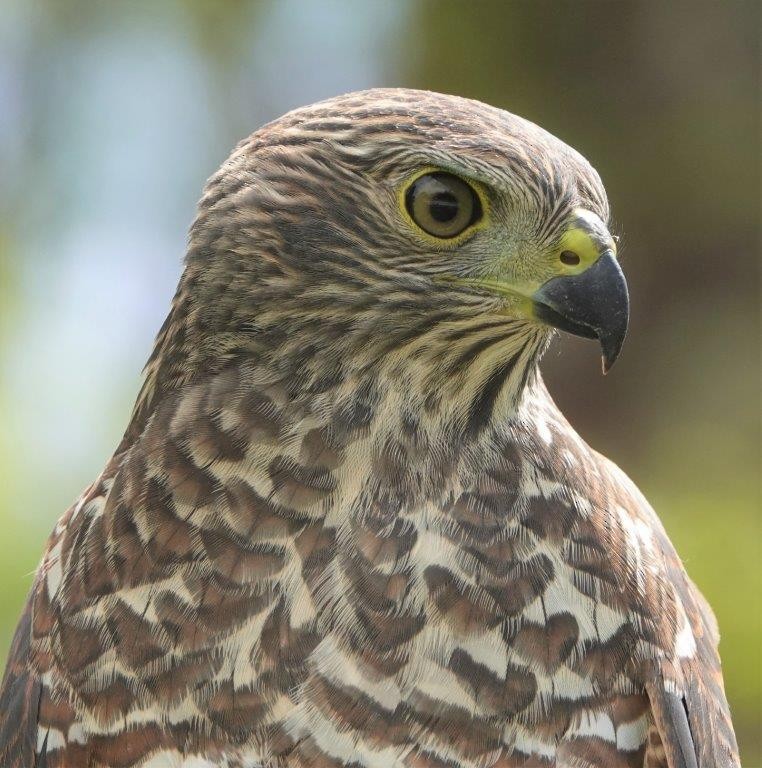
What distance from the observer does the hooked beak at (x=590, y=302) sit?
7.55 feet

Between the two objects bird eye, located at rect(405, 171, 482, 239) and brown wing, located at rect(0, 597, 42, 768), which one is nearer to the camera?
bird eye, located at rect(405, 171, 482, 239)

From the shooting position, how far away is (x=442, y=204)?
2312 mm

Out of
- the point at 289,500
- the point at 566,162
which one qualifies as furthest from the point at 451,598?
the point at 566,162

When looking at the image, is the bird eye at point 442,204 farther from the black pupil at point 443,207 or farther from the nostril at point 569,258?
the nostril at point 569,258

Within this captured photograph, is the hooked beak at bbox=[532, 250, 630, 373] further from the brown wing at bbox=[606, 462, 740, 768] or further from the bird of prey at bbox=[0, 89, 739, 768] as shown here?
the brown wing at bbox=[606, 462, 740, 768]

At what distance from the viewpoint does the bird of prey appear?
235 centimetres

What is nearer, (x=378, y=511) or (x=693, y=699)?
(x=378, y=511)

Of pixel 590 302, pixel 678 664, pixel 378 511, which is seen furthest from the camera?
→ pixel 678 664

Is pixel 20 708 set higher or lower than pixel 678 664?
lower

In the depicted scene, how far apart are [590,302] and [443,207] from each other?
1.05ft

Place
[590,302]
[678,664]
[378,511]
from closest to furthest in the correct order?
[590,302] < [378,511] < [678,664]

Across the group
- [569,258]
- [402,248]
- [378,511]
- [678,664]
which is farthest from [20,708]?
[569,258]

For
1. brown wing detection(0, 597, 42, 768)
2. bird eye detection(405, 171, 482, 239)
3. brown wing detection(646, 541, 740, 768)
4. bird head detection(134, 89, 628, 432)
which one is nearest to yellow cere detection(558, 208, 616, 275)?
bird head detection(134, 89, 628, 432)

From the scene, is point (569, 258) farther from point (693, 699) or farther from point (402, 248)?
point (693, 699)
